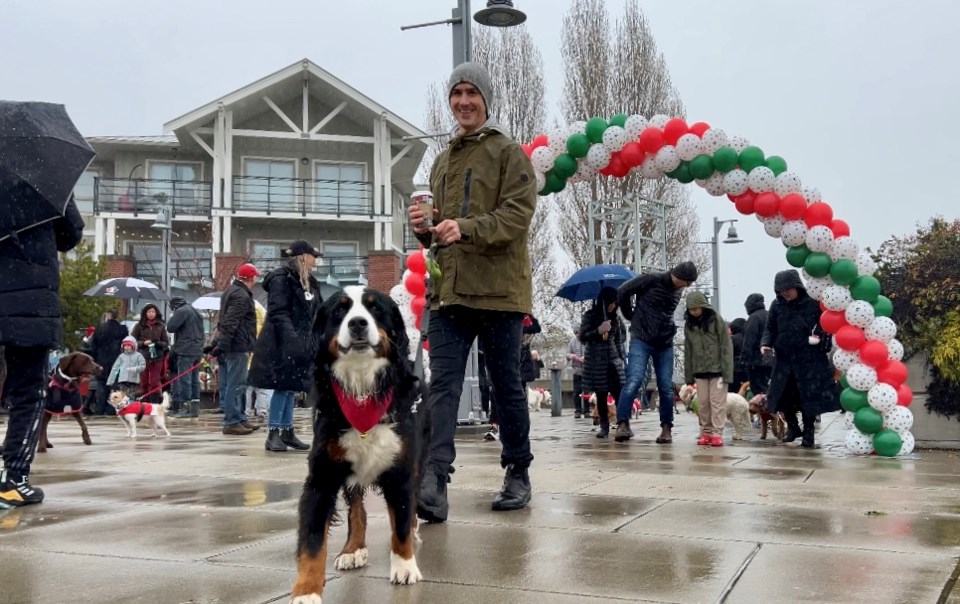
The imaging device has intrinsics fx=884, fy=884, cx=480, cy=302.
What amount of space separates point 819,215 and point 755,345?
3.42 metres

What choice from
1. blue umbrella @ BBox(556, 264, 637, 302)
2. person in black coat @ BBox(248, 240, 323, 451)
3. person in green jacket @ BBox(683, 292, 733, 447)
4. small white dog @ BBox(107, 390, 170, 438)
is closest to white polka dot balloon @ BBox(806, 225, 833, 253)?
person in green jacket @ BBox(683, 292, 733, 447)

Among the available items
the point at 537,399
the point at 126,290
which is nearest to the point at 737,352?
the point at 537,399

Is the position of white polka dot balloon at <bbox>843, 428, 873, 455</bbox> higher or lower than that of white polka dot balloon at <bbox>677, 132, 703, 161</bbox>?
lower

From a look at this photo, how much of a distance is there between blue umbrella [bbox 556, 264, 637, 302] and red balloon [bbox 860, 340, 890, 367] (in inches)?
211

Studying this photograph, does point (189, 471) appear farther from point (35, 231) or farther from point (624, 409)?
point (624, 409)

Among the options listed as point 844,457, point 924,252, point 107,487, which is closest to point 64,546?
point 107,487

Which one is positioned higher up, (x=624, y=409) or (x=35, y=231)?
(x=35, y=231)

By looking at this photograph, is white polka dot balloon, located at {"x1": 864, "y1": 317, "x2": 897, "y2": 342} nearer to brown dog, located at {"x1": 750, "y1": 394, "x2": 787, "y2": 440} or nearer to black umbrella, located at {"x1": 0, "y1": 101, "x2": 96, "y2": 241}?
brown dog, located at {"x1": 750, "y1": 394, "x2": 787, "y2": 440}

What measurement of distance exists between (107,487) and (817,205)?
7.17m

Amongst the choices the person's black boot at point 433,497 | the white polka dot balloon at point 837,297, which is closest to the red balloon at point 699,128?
the white polka dot balloon at point 837,297

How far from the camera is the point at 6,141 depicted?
15.9ft

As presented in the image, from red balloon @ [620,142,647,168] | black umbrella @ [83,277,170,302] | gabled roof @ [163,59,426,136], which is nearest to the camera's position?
red balloon @ [620,142,647,168]

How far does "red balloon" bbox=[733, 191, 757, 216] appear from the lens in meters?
9.62

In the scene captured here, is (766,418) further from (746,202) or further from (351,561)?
(351,561)
